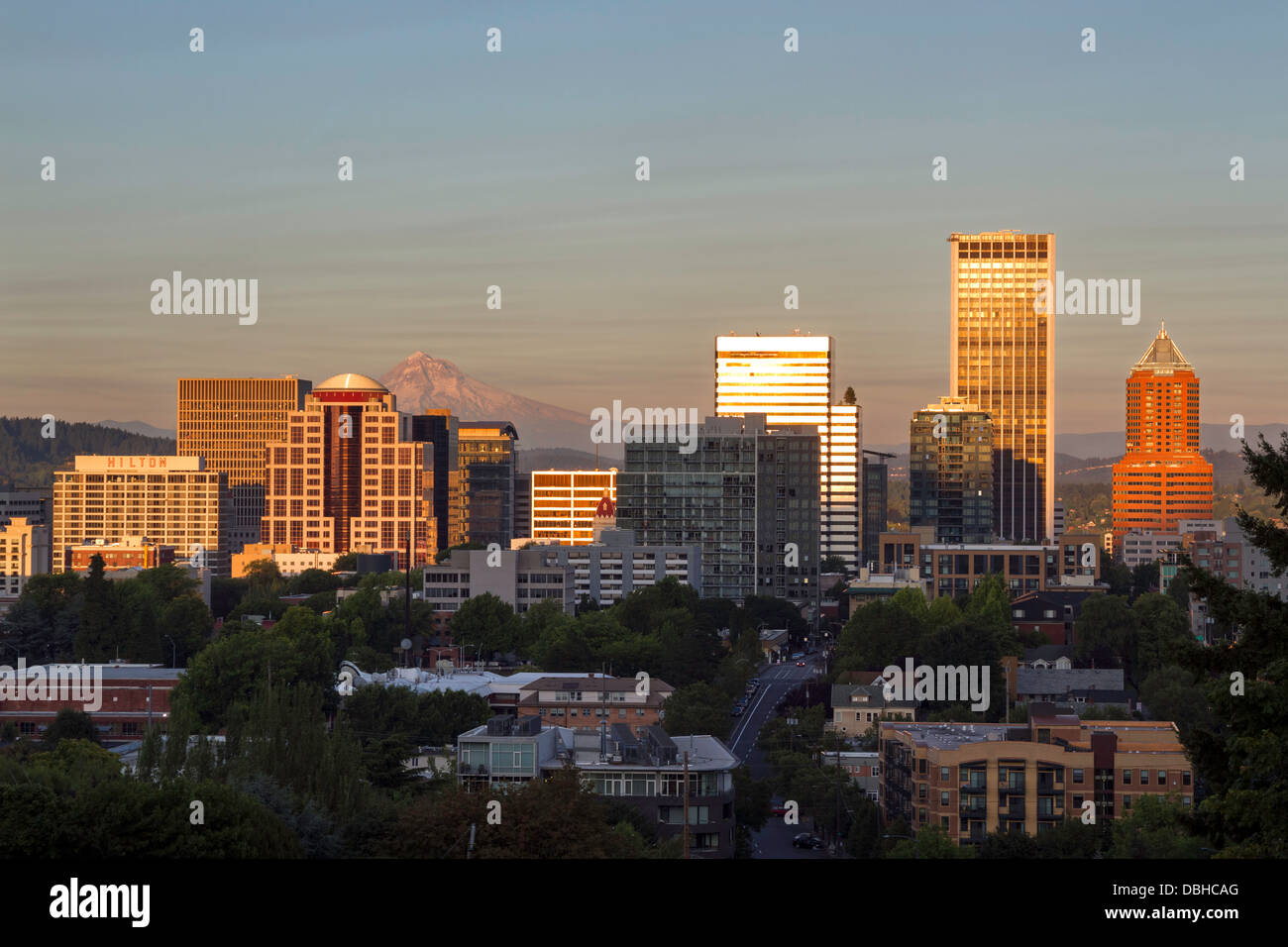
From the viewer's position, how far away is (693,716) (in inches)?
2586

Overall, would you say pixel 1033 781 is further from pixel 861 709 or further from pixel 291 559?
pixel 291 559

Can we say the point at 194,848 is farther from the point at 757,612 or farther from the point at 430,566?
the point at 757,612

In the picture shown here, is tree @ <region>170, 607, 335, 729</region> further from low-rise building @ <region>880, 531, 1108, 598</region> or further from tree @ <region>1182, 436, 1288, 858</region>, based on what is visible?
low-rise building @ <region>880, 531, 1108, 598</region>

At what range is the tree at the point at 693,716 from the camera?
2569 inches

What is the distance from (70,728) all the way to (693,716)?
23908mm

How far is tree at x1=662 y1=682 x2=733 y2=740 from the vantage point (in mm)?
65250

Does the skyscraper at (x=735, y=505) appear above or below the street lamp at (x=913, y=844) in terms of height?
above

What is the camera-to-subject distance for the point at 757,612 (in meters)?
125

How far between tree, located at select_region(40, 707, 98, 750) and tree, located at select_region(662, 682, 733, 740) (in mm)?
21692

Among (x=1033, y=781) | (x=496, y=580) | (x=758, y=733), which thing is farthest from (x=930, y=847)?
(x=496, y=580)

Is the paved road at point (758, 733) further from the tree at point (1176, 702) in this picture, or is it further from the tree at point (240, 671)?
the tree at point (240, 671)

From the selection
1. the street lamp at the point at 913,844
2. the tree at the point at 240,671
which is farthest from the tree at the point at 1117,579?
the street lamp at the point at 913,844

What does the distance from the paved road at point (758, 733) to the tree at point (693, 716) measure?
1464 millimetres
